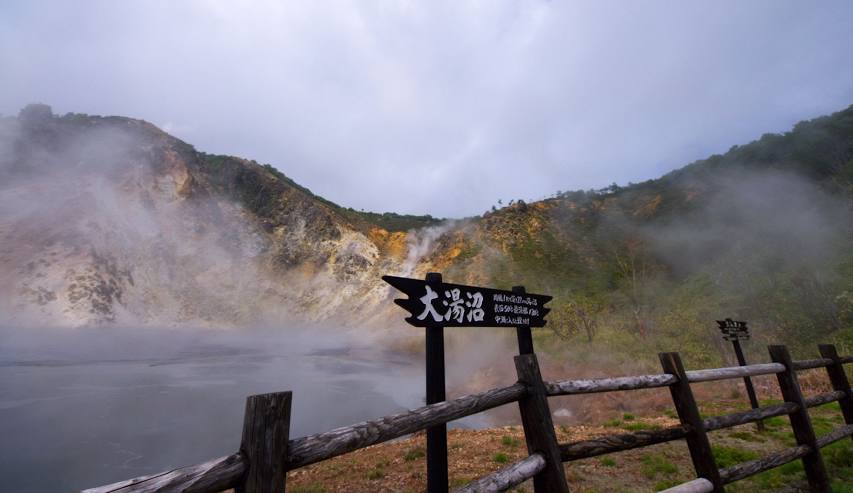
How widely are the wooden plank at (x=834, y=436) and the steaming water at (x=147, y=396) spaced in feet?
34.7

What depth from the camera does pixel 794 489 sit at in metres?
4.06

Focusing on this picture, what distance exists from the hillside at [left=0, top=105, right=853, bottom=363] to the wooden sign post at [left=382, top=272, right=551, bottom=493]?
16320 millimetres

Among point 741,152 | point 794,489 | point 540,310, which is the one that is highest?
point 741,152

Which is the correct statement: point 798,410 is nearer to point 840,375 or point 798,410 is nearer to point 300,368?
point 840,375

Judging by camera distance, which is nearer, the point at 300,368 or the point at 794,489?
the point at 794,489

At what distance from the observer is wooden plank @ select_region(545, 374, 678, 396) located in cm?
273

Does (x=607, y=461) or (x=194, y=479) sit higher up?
(x=194, y=479)

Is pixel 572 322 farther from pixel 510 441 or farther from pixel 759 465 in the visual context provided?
pixel 759 465

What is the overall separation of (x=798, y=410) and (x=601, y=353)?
1404 centimetres

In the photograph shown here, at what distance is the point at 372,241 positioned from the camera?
45.1 m

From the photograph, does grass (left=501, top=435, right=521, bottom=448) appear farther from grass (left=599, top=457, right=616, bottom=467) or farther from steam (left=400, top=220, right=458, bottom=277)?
steam (left=400, top=220, right=458, bottom=277)

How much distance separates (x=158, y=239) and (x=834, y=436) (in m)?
47.3

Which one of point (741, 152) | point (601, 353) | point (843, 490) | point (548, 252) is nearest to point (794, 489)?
point (843, 490)

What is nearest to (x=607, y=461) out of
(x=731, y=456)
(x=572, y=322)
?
(x=731, y=456)
